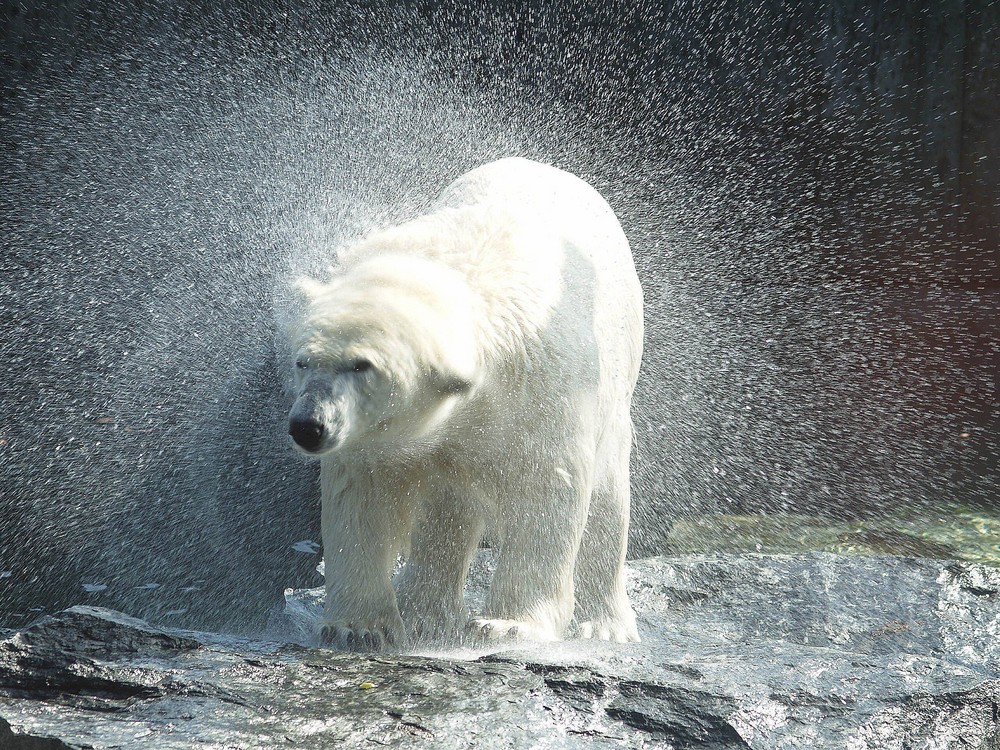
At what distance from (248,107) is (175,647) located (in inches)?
216

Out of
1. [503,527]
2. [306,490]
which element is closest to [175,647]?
[503,527]

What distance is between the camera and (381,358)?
264 cm

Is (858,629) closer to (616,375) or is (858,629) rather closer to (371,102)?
(616,375)

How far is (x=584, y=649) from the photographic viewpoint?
3.00 metres

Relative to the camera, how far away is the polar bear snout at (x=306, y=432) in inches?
97.7

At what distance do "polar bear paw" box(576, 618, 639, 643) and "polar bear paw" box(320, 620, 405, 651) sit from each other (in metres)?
0.75

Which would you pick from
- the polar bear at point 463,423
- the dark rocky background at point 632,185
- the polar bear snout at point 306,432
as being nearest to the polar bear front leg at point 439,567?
the polar bear at point 463,423

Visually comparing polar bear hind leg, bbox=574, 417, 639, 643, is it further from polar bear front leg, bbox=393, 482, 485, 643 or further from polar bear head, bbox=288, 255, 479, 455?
polar bear head, bbox=288, 255, 479, 455

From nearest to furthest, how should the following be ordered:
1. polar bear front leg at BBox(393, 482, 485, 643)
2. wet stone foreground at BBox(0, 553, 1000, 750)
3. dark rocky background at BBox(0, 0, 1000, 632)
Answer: wet stone foreground at BBox(0, 553, 1000, 750) → polar bear front leg at BBox(393, 482, 485, 643) → dark rocky background at BBox(0, 0, 1000, 632)

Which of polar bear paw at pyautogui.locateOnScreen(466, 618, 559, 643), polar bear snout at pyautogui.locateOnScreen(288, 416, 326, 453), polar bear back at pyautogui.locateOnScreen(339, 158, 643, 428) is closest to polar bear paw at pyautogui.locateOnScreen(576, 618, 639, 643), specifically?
polar bear paw at pyautogui.locateOnScreen(466, 618, 559, 643)

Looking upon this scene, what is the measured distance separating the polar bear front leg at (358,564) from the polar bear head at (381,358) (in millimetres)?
264

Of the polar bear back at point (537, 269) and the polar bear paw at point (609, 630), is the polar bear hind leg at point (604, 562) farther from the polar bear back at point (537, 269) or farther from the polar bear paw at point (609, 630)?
the polar bear back at point (537, 269)

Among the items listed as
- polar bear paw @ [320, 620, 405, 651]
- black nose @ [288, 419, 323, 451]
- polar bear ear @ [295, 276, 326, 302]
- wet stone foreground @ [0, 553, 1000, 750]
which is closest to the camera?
wet stone foreground @ [0, 553, 1000, 750]

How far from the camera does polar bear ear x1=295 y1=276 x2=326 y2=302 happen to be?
9.71 feet
